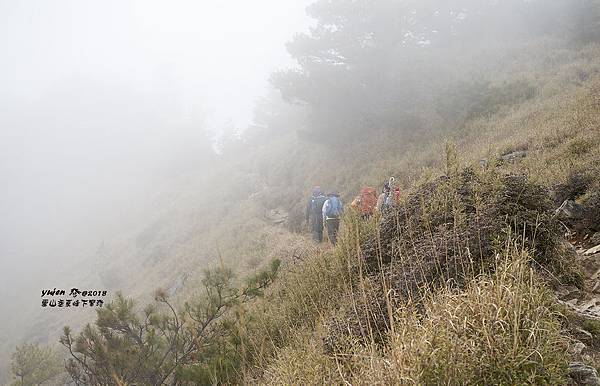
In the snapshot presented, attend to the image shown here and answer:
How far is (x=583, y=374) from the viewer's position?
7.47ft

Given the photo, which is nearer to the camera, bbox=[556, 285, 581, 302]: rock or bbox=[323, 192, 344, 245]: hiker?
bbox=[556, 285, 581, 302]: rock

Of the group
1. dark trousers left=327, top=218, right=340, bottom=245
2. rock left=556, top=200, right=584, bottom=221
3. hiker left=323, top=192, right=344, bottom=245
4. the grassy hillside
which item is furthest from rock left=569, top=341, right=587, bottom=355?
hiker left=323, top=192, right=344, bottom=245

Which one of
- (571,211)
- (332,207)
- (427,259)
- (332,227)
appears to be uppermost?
(427,259)

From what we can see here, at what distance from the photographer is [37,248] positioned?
39.5m

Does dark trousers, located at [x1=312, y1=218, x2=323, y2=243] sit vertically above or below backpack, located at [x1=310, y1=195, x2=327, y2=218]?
below

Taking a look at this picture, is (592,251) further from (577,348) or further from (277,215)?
(277,215)

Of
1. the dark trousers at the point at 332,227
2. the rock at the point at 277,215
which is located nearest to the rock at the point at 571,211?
the dark trousers at the point at 332,227

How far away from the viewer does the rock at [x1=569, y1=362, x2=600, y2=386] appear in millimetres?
2229

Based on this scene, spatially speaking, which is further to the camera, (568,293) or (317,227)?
(317,227)

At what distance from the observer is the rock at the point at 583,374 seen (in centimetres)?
223

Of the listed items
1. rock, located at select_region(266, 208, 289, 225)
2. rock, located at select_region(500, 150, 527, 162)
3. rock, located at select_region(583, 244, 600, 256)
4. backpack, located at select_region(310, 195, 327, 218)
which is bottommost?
rock, located at select_region(266, 208, 289, 225)

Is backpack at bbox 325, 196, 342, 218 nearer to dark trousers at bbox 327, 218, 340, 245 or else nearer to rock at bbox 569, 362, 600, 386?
dark trousers at bbox 327, 218, 340, 245

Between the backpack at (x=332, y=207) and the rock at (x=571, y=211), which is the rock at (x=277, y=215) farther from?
the rock at (x=571, y=211)

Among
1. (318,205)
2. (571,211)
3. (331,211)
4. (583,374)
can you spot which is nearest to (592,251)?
(571,211)
